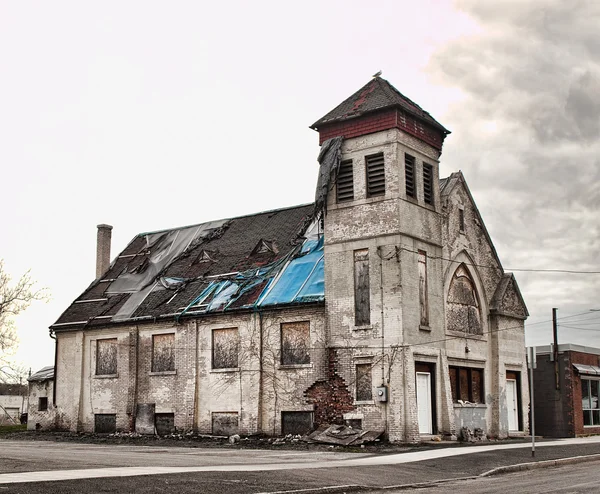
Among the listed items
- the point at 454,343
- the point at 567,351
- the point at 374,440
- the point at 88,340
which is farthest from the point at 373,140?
the point at 88,340

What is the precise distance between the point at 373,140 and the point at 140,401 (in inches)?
622

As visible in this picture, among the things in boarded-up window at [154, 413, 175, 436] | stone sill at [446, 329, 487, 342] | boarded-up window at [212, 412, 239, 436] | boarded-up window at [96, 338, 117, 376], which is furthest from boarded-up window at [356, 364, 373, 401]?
boarded-up window at [96, 338, 117, 376]

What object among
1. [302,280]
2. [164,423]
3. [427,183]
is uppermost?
[427,183]

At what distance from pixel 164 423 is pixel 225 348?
15.5ft

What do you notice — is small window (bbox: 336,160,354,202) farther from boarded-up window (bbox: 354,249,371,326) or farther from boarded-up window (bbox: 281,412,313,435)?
boarded-up window (bbox: 281,412,313,435)

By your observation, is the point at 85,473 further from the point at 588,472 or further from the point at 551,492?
the point at 588,472

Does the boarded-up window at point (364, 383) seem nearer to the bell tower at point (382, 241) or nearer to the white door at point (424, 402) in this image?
the bell tower at point (382, 241)

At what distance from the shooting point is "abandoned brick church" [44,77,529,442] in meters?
29.0

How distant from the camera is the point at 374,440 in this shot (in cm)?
2719

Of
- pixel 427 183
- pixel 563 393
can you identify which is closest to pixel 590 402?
pixel 563 393

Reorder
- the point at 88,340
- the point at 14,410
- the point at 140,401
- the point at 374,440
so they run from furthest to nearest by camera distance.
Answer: the point at 14,410 → the point at 88,340 → the point at 140,401 → the point at 374,440

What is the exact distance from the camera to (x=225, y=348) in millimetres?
32906

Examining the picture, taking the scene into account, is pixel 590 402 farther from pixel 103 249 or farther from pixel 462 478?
pixel 103 249

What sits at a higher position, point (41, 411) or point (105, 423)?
point (41, 411)
